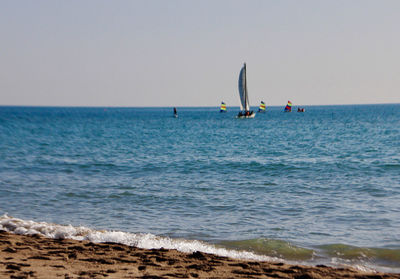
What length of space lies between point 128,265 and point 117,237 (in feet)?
7.74

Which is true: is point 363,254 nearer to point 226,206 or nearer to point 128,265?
point 128,265

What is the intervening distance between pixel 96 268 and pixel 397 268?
17.6 ft

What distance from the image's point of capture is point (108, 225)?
38.1 feet

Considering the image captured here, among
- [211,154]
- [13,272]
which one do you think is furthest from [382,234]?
[211,154]

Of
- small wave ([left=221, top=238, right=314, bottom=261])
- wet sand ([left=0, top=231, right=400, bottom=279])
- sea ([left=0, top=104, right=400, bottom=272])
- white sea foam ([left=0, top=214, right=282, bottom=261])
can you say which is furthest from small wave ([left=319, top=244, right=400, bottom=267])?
white sea foam ([left=0, top=214, right=282, bottom=261])

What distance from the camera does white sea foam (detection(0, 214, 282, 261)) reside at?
9.39 metres

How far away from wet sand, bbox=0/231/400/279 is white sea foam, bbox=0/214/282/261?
0.65 meters

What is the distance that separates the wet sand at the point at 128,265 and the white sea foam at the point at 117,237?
0.65m

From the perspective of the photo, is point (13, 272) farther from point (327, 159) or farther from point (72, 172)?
point (327, 159)

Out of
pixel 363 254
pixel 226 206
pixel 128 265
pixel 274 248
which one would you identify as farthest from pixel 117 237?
pixel 363 254

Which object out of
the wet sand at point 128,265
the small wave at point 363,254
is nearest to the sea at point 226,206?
the small wave at point 363,254

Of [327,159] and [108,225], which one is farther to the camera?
[327,159]

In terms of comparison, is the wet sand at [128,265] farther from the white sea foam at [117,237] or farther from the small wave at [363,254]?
the small wave at [363,254]

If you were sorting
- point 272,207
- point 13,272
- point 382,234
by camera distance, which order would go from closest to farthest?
point 13,272
point 382,234
point 272,207
